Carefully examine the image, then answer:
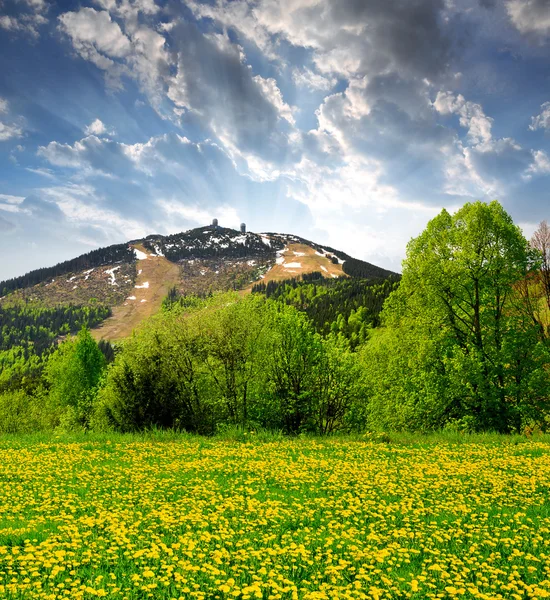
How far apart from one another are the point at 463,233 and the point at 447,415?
41.3 feet

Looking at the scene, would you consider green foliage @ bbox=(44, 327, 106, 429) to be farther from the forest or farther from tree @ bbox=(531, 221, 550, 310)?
tree @ bbox=(531, 221, 550, 310)

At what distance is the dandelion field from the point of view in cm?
605

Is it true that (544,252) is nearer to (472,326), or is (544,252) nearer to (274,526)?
(472,326)

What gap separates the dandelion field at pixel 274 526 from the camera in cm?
605

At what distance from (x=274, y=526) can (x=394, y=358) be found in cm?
2318

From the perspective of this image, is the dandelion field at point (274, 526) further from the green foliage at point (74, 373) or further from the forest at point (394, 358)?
the green foliage at point (74, 373)

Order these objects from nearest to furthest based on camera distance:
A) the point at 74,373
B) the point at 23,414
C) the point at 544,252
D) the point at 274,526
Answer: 1. the point at 274,526
2. the point at 544,252
3. the point at 74,373
4. the point at 23,414

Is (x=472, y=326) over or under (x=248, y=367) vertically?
over

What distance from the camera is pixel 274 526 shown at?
29.2ft

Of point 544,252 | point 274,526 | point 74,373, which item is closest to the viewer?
point 274,526

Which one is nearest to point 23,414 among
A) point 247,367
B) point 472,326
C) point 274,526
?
point 247,367

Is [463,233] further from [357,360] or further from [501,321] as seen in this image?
[357,360]

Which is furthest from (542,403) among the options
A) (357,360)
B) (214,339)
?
(214,339)

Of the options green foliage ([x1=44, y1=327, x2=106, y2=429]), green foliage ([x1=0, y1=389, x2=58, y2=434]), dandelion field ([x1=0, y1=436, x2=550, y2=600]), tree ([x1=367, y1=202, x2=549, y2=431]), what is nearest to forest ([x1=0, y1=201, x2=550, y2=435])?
tree ([x1=367, y1=202, x2=549, y2=431])
